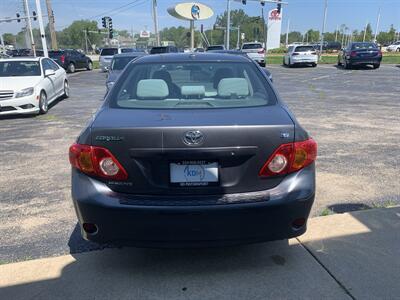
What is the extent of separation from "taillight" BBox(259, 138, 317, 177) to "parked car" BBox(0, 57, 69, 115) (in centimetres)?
886

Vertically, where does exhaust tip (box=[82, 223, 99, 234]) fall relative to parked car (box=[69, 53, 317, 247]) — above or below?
below

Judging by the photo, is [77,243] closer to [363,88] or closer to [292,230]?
[292,230]

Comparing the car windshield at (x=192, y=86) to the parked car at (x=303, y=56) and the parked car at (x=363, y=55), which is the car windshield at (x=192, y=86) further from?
the parked car at (x=303, y=56)

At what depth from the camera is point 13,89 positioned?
10195 mm

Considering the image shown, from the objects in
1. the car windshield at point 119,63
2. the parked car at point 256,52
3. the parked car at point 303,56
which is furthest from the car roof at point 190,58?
the parked car at point 256,52

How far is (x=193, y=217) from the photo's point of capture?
107 inches

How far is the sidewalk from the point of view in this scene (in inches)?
116

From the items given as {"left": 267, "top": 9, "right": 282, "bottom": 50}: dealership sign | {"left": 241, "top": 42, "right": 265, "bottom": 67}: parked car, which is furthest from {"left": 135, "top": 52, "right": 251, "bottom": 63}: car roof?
{"left": 267, "top": 9, "right": 282, "bottom": 50}: dealership sign

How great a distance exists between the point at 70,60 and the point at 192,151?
2889cm

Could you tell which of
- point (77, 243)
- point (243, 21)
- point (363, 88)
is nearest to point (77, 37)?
point (243, 21)

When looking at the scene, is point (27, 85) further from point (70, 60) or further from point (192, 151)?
point (70, 60)

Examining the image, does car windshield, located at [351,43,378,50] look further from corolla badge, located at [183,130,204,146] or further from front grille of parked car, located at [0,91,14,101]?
corolla badge, located at [183,130,204,146]

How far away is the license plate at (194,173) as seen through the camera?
8.96ft

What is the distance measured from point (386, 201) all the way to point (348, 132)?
354 centimetres
